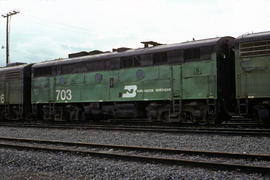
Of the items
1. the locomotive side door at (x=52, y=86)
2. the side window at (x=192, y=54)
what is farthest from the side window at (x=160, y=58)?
the locomotive side door at (x=52, y=86)

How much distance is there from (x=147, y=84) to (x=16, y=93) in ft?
35.1

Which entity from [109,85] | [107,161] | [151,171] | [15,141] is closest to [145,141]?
[107,161]

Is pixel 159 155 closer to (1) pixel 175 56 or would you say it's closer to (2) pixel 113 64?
(1) pixel 175 56

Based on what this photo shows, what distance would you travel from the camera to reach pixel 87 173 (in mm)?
6422

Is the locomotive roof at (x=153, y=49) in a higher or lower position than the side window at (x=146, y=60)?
higher

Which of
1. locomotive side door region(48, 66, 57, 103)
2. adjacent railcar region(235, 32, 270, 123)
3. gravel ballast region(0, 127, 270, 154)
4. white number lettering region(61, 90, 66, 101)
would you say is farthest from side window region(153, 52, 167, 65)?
locomotive side door region(48, 66, 57, 103)

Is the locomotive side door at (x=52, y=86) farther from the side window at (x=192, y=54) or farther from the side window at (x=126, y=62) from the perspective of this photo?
the side window at (x=192, y=54)

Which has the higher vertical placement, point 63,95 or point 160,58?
point 160,58

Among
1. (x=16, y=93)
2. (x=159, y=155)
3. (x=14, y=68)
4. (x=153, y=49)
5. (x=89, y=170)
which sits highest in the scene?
(x=153, y=49)

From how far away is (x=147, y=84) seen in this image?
15.3 m

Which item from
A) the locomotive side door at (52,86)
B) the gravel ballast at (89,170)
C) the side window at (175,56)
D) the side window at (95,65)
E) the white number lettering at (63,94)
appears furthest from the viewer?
the locomotive side door at (52,86)

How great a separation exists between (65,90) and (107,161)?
39.8ft

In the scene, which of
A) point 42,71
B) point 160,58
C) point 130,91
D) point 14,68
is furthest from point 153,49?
point 14,68

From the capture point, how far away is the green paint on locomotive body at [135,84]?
13.6 metres
